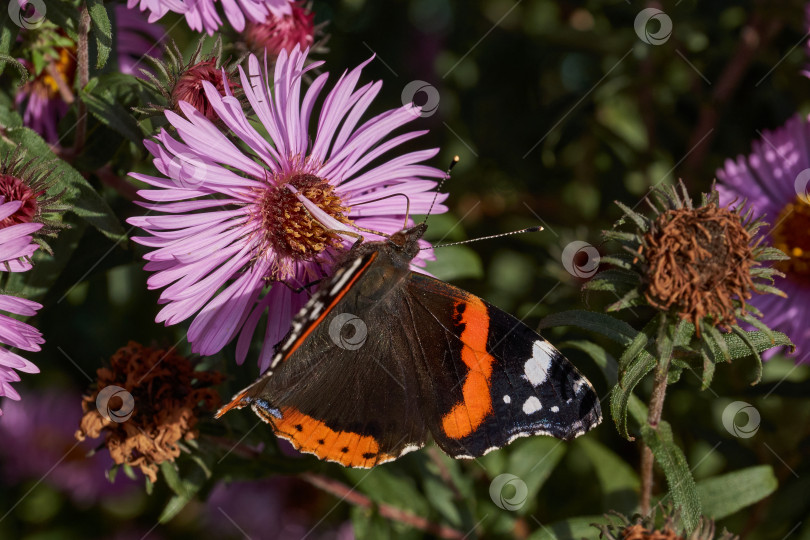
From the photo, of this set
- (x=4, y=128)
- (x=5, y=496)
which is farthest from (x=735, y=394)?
(x=5, y=496)

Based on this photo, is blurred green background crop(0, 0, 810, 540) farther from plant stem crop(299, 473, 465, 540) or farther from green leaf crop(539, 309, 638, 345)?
green leaf crop(539, 309, 638, 345)

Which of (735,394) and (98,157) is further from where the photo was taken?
(735,394)

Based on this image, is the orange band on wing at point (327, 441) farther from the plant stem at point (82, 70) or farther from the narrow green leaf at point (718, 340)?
the plant stem at point (82, 70)

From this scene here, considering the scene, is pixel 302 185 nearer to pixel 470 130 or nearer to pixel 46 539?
pixel 470 130

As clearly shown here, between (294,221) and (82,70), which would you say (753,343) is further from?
(82,70)

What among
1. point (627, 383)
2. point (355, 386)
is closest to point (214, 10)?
point (355, 386)

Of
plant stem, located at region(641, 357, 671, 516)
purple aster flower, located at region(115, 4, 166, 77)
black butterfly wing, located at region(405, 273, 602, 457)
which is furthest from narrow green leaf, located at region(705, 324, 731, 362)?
purple aster flower, located at region(115, 4, 166, 77)

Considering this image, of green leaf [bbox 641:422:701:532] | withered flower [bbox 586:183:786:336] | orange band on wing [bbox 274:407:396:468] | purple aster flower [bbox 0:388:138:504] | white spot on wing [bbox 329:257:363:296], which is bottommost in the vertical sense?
purple aster flower [bbox 0:388:138:504]
